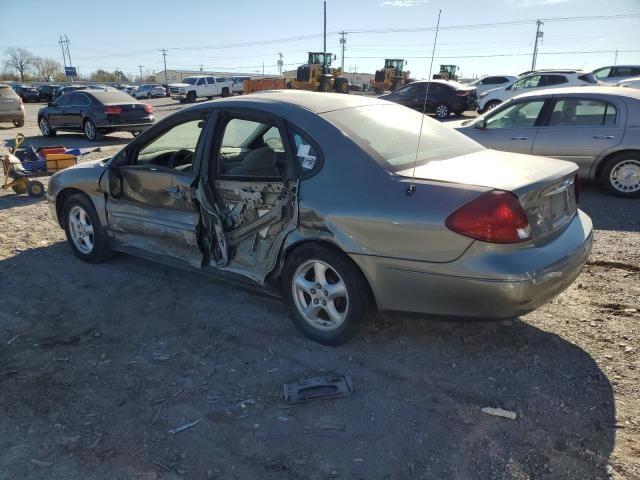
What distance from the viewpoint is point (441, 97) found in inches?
846

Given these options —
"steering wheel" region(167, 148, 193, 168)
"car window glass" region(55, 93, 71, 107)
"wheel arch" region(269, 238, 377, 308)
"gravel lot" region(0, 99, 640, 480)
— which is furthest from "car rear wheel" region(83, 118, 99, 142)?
"wheel arch" region(269, 238, 377, 308)

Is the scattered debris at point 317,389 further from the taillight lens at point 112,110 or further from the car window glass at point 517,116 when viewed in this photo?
the taillight lens at point 112,110

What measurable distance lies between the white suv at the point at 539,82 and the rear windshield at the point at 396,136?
16.7 metres

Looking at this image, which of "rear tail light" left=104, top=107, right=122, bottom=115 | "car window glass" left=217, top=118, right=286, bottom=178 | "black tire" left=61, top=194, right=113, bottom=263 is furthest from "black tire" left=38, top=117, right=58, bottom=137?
"car window glass" left=217, top=118, right=286, bottom=178

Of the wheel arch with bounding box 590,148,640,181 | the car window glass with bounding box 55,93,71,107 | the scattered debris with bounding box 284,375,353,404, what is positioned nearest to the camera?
the scattered debris with bounding box 284,375,353,404

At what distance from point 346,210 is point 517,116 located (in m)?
5.84

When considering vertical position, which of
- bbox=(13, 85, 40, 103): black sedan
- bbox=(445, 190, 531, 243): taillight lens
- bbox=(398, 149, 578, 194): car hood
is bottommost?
bbox=(13, 85, 40, 103): black sedan

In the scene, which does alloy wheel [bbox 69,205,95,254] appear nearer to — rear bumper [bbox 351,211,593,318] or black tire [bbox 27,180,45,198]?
rear bumper [bbox 351,211,593,318]

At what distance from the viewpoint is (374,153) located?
126 inches

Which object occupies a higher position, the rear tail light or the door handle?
the door handle

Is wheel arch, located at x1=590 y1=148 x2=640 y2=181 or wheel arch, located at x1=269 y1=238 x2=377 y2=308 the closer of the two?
wheel arch, located at x1=269 y1=238 x2=377 y2=308

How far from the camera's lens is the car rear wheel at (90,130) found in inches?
597

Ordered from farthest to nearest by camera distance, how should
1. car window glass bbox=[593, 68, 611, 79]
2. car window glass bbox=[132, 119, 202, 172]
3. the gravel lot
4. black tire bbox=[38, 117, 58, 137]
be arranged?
car window glass bbox=[593, 68, 611, 79] < black tire bbox=[38, 117, 58, 137] < car window glass bbox=[132, 119, 202, 172] < the gravel lot

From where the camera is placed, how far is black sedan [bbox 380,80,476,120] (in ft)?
69.7
